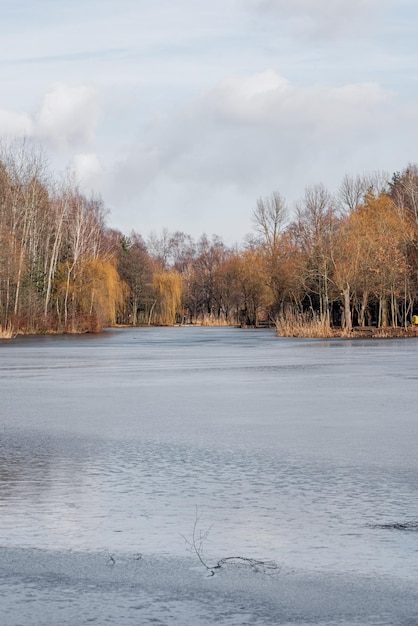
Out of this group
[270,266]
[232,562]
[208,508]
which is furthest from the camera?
[270,266]

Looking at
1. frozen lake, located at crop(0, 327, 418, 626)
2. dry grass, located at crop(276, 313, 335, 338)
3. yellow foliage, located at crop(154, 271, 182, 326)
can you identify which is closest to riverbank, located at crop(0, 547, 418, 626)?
frozen lake, located at crop(0, 327, 418, 626)

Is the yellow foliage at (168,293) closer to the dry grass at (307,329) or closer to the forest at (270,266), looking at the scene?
the forest at (270,266)

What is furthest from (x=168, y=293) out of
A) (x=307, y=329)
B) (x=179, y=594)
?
(x=179, y=594)

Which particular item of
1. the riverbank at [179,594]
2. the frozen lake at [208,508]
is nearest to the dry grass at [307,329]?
the frozen lake at [208,508]

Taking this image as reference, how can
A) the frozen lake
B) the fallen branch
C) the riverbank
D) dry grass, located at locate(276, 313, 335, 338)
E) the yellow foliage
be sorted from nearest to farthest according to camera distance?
the riverbank < the frozen lake < the fallen branch < dry grass, located at locate(276, 313, 335, 338) < the yellow foliage

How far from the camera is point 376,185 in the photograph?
9888 cm

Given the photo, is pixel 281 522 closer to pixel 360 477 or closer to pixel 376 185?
pixel 360 477

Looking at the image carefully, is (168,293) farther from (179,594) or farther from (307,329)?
(179,594)

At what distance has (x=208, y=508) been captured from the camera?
751cm

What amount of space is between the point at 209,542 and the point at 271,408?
896 centimetres

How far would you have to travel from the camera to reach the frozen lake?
201 inches

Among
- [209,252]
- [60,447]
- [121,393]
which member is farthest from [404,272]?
[209,252]

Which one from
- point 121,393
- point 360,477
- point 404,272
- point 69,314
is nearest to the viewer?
point 360,477

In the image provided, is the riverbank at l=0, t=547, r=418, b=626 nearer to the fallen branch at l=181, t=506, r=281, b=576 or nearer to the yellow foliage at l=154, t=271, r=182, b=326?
the fallen branch at l=181, t=506, r=281, b=576
